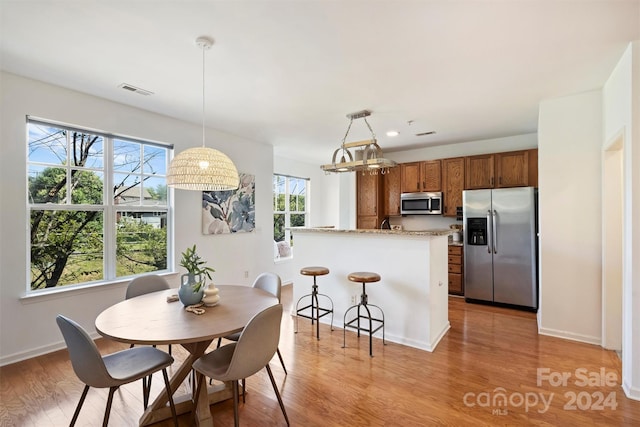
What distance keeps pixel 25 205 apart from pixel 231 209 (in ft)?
7.66

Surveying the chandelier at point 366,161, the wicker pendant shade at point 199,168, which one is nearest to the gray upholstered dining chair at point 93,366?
the wicker pendant shade at point 199,168

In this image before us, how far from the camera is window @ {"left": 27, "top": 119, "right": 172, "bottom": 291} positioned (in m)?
3.02

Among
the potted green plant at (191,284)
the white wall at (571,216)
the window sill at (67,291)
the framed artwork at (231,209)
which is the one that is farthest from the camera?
the framed artwork at (231,209)

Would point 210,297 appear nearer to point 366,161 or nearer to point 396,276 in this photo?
point 396,276

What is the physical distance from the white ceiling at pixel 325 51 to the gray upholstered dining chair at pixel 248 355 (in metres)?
1.88

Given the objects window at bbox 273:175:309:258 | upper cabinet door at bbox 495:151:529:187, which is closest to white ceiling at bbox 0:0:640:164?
upper cabinet door at bbox 495:151:529:187

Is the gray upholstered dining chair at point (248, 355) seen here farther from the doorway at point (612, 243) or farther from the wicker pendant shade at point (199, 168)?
the doorway at point (612, 243)

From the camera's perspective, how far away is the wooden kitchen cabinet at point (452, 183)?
5.20 metres

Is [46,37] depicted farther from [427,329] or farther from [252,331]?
[427,329]

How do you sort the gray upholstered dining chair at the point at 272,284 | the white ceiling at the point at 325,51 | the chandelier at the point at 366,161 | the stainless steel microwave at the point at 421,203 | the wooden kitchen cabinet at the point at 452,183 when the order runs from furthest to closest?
the stainless steel microwave at the point at 421,203, the wooden kitchen cabinet at the point at 452,183, the chandelier at the point at 366,161, the gray upholstered dining chair at the point at 272,284, the white ceiling at the point at 325,51

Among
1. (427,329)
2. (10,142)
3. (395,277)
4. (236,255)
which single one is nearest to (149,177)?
(10,142)

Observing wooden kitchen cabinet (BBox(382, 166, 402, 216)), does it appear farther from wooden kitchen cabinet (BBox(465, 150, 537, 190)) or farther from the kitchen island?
the kitchen island

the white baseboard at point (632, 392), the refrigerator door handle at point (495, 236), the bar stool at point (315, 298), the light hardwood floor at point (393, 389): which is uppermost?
the refrigerator door handle at point (495, 236)

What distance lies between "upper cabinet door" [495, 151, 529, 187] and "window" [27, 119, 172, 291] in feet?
16.1
